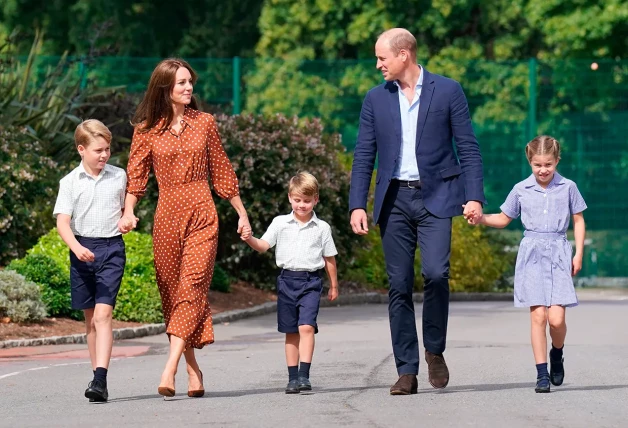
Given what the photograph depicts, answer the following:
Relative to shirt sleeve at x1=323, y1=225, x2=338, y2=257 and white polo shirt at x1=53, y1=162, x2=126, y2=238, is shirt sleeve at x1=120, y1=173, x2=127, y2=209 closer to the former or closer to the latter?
white polo shirt at x1=53, y1=162, x2=126, y2=238

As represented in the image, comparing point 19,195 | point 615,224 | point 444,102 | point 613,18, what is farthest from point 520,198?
point 613,18

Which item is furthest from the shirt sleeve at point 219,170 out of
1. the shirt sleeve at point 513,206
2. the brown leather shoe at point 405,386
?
the shirt sleeve at point 513,206

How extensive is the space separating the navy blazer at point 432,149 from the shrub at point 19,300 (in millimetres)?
5032

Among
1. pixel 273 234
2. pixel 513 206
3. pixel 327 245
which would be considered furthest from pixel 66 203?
pixel 513 206

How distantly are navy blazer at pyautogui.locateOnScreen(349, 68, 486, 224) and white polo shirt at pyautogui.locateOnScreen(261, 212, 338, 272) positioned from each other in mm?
408

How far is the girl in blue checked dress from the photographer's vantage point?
8953 mm

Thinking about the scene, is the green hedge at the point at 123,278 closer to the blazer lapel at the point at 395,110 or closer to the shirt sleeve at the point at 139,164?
the shirt sleeve at the point at 139,164

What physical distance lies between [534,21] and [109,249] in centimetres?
2250

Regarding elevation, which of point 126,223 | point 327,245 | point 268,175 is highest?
point 268,175

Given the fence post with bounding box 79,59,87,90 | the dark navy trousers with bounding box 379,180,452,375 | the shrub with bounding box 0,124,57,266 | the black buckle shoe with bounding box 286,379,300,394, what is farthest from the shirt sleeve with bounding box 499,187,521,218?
the fence post with bounding box 79,59,87,90

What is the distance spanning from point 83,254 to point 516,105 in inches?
557

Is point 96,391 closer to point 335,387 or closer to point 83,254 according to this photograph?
point 83,254

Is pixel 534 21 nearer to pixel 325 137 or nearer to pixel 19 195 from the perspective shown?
pixel 325 137

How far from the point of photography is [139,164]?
8.72 metres
